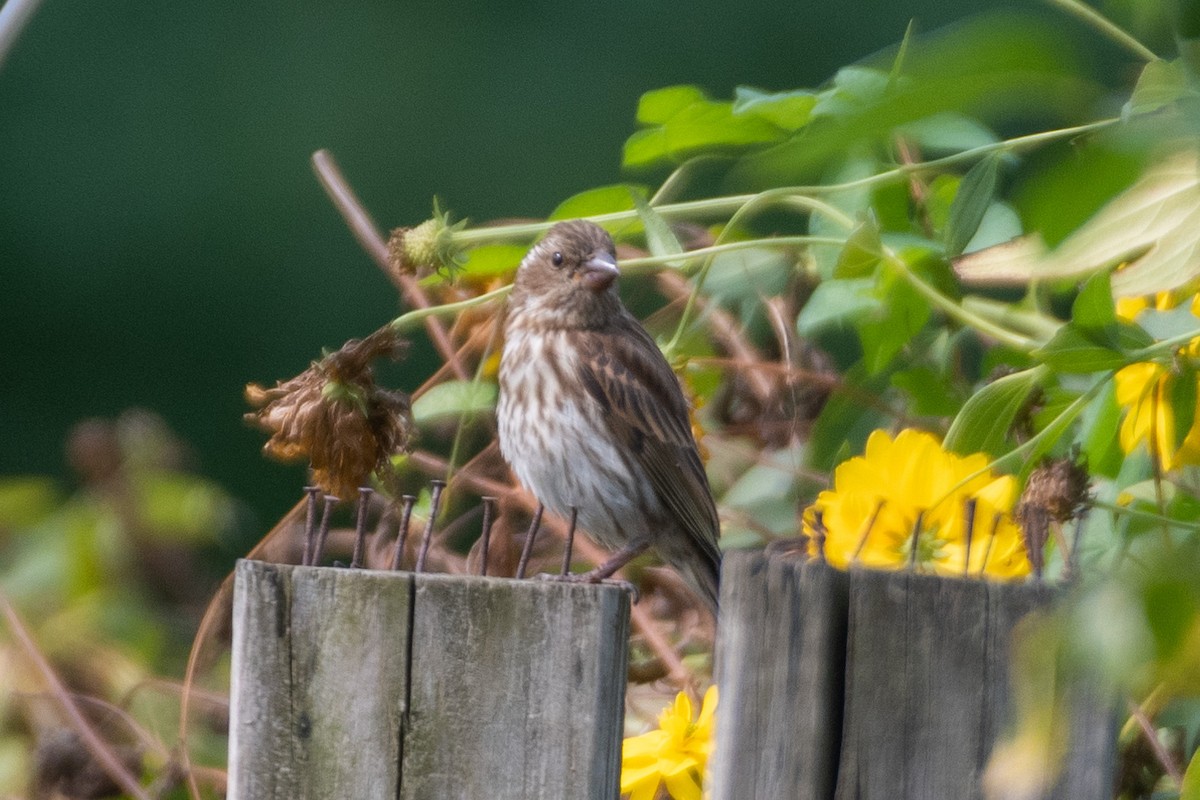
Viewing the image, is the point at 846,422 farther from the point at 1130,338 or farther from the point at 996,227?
the point at 1130,338

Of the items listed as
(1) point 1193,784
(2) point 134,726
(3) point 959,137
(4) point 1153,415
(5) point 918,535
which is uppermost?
(3) point 959,137

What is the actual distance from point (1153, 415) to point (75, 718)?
137 cm

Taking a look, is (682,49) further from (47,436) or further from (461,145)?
(47,436)

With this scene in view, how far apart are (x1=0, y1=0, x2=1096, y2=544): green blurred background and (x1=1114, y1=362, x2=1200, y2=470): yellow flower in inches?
151

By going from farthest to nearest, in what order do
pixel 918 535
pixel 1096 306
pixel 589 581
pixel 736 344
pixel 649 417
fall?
pixel 649 417
pixel 736 344
pixel 589 581
pixel 1096 306
pixel 918 535

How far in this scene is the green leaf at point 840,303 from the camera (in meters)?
1.86

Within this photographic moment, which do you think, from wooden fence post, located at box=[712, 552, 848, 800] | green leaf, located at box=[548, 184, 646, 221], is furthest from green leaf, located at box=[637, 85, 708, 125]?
wooden fence post, located at box=[712, 552, 848, 800]

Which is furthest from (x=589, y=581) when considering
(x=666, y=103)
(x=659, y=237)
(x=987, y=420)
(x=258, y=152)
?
(x=258, y=152)

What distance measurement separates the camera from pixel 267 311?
5.82m

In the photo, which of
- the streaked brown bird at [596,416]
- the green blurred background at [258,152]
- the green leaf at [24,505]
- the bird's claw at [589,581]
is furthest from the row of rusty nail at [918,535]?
the green blurred background at [258,152]

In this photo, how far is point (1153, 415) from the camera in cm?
141

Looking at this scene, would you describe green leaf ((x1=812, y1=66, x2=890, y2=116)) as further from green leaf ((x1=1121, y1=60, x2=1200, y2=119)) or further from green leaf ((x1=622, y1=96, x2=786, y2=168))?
green leaf ((x1=1121, y1=60, x2=1200, y2=119))

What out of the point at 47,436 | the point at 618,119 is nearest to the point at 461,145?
the point at 618,119

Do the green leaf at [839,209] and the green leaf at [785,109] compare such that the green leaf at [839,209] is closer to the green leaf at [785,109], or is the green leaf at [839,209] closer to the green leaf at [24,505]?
the green leaf at [785,109]
